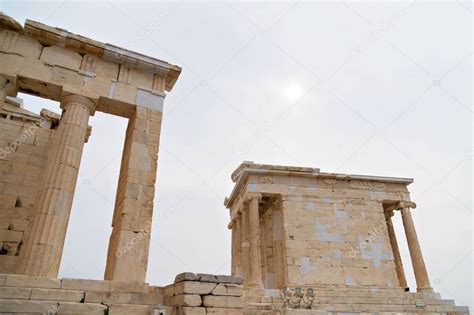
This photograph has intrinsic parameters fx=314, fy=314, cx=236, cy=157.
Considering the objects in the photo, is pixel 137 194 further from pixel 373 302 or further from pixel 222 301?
pixel 373 302

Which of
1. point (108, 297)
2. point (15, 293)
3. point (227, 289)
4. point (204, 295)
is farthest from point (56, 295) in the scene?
point (227, 289)

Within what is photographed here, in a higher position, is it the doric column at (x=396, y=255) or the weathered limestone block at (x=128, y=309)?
the doric column at (x=396, y=255)

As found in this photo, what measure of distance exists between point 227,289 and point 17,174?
8122 mm

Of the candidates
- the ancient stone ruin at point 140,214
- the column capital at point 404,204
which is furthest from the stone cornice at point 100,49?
the column capital at point 404,204

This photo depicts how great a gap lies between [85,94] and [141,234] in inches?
173

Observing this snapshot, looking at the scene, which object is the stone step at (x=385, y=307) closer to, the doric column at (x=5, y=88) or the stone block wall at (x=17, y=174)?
the stone block wall at (x=17, y=174)

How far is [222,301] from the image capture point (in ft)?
19.8

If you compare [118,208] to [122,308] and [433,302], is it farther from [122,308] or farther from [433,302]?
[433,302]

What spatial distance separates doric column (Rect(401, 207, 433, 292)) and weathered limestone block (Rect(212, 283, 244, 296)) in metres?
13.8

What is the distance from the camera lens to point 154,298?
6.41 m

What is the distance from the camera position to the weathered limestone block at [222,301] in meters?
5.84

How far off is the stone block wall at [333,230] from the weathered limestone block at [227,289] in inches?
346

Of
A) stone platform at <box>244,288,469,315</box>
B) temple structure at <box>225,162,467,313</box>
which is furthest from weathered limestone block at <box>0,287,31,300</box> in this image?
temple structure at <box>225,162,467,313</box>

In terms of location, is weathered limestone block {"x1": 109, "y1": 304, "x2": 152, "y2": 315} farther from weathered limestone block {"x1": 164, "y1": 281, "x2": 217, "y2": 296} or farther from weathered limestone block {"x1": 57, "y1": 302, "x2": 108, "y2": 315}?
weathered limestone block {"x1": 164, "y1": 281, "x2": 217, "y2": 296}
